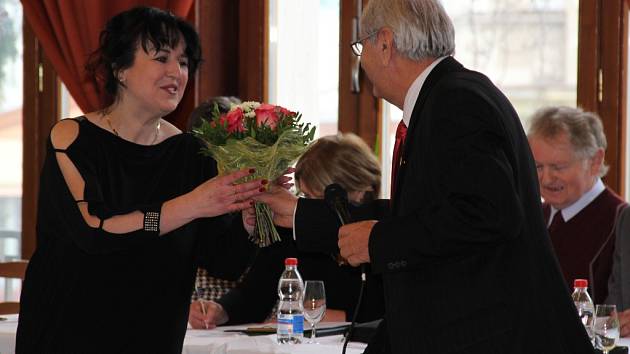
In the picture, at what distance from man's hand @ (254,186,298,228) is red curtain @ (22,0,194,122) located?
313 centimetres

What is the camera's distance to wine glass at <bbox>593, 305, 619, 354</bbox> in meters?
3.24

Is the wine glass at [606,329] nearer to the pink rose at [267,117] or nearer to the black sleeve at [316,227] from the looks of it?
the black sleeve at [316,227]

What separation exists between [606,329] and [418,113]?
132 centimetres

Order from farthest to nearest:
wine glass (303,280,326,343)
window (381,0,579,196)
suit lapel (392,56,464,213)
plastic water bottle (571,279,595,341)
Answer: window (381,0,579,196) → wine glass (303,280,326,343) → plastic water bottle (571,279,595,341) → suit lapel (392,56,464,213)

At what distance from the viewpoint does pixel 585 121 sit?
4.48 metres

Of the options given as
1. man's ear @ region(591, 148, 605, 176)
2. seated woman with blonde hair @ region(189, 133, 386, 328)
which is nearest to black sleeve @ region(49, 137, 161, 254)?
seated woman with blonde hair @ region(189, 133, 386, 328)

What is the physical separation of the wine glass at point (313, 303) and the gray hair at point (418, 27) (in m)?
1.36

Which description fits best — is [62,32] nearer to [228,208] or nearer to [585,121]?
[585,121]

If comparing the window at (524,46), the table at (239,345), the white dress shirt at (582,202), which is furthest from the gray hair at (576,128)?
the table at (239,345)

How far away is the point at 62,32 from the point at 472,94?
4.51 m

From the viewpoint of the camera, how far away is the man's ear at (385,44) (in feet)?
8.07

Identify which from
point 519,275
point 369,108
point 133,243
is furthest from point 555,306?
point 369,108

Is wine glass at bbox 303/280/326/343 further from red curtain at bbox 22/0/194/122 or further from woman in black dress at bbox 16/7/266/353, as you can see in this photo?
red curtain at bbox 22/0/194/122

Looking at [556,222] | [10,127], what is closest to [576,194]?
[556,222]
